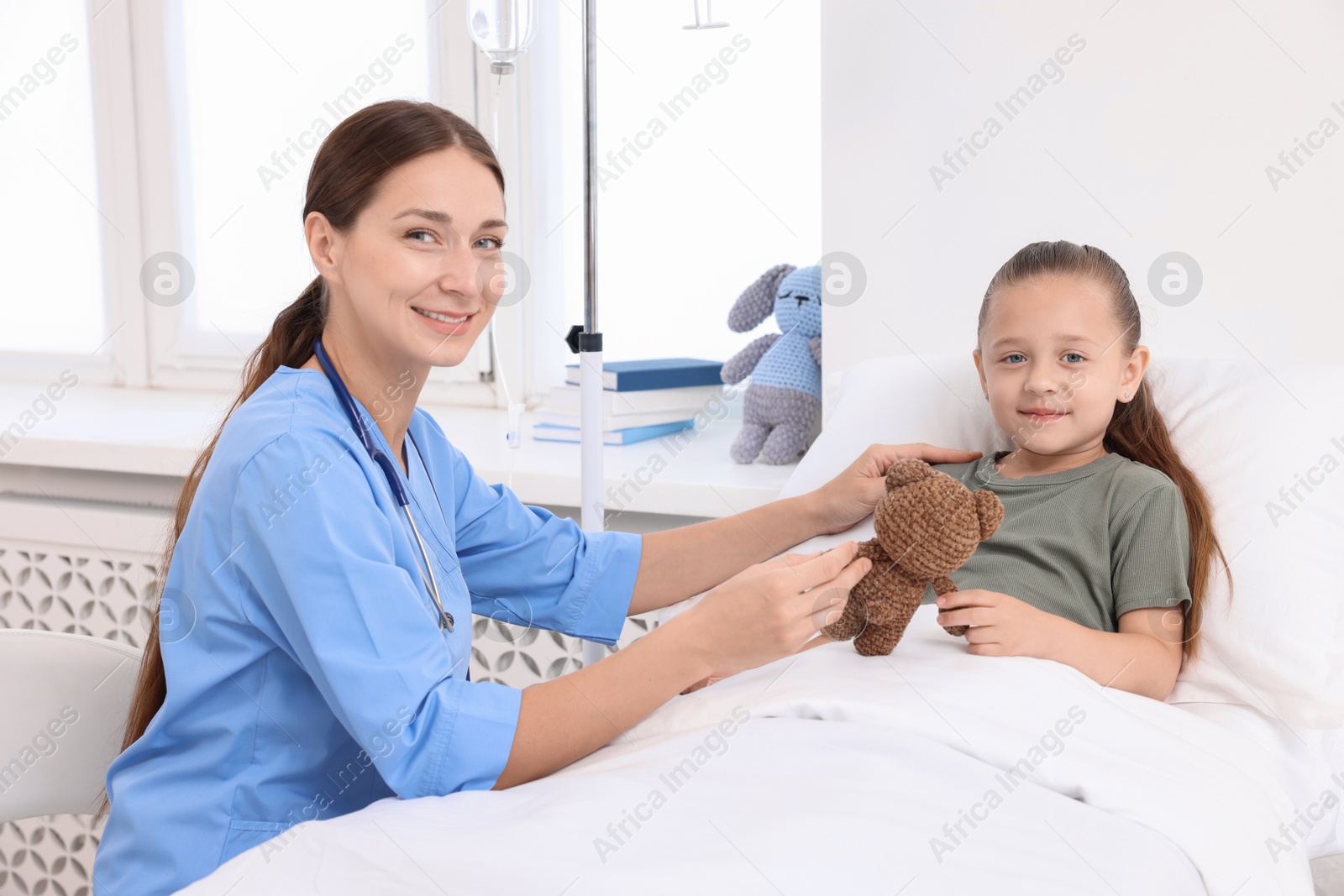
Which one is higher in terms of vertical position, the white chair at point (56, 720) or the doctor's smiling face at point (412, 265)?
the doctor's smiling face at point (412, 265)

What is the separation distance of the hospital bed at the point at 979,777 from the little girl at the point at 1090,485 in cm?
4

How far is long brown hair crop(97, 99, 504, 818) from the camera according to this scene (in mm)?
1012

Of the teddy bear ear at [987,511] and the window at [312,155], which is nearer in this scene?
the teddy bear ear at [987,511]

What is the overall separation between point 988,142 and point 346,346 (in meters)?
1.00

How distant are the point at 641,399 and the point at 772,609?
1062 millimetres

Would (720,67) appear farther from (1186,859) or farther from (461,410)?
(1186,859)

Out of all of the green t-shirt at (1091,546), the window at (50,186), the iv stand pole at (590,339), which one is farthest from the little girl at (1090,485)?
the window at (50,186)

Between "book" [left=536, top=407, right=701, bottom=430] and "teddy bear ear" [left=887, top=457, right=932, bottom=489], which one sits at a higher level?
"teddy bear ear" [left=887, top=457, right=932, bottom=489]

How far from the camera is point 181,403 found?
2.45 m

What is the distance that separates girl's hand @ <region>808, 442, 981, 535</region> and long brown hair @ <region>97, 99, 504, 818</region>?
50 cm

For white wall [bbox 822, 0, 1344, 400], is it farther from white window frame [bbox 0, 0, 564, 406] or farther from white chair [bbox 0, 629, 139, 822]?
white chair [bbox 0, 629, 139, 822]

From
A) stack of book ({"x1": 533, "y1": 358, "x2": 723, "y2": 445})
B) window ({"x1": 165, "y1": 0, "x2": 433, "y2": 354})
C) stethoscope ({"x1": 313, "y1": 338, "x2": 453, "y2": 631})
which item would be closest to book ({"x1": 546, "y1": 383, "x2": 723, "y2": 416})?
stack of book ({"x1": 533, "y1": 358, "x2": 723, "y2": 445})

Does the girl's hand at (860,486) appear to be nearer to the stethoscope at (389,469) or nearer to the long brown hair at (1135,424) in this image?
the long brown hair at (1135,424)

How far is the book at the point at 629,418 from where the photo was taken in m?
1.91
